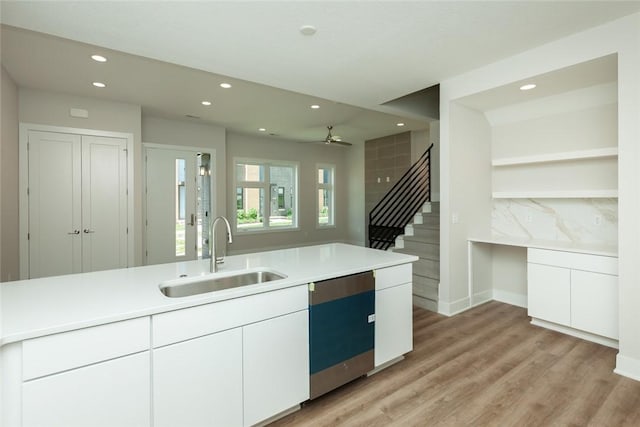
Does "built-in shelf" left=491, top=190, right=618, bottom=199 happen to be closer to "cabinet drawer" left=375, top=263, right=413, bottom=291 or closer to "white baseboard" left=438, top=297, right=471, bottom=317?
"white baseboard" left=438, top=297, right=471, bottom=317

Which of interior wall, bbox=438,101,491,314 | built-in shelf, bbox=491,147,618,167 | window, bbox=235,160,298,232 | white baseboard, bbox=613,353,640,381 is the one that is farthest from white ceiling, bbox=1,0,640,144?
window, bbox=235,160,298,232

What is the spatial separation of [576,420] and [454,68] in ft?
10.4

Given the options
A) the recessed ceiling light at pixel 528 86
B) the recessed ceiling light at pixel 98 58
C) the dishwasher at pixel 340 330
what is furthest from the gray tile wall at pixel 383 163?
the recessed ceiling light at pixel 98 58

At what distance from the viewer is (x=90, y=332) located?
135 cm

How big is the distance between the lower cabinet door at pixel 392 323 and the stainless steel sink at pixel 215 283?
34.2 inches

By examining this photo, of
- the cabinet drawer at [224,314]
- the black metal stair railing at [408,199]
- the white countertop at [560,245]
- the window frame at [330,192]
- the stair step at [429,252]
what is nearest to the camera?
the cabinet drawer at [224,314]

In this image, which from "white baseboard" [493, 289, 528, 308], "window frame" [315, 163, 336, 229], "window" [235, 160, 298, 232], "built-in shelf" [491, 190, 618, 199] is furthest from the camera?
"window frame" [315, 163, 336, 229]

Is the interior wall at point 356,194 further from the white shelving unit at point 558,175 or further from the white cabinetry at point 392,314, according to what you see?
the white cabinetry at point 392,314

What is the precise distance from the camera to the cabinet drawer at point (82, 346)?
1245 mm

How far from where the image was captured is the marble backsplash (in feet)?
10.9

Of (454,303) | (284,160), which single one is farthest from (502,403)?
(284,160)

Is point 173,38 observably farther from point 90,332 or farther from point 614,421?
point 614,421

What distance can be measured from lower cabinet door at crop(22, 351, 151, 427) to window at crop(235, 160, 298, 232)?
621 centimetres

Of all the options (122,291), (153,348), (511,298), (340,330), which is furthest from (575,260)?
(122,291)
